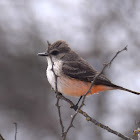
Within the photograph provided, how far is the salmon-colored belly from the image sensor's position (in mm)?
6195

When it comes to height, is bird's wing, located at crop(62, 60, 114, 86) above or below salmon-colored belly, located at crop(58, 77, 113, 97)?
above

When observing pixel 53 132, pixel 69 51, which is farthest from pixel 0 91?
pixel 69 51

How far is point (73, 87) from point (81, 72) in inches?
16.2

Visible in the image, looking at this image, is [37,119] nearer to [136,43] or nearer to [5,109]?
[5,109]

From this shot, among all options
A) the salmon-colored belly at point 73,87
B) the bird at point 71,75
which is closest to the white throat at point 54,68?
the bird at point 71,75

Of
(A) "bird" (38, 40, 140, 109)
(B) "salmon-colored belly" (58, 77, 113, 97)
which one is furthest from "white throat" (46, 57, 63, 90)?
(B) "salmon-colored belly" (58, 77, 113, 97)

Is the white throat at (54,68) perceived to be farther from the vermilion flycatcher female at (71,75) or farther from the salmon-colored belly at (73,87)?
the salmon-colored belly at (73,87)

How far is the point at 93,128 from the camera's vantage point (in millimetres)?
10922

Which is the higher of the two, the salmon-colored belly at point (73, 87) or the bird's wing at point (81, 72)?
the bird's wing at point (81, 72)

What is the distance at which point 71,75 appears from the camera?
6.43 m

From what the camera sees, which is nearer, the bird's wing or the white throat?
the white throat

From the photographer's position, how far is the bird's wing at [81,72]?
6414 mm

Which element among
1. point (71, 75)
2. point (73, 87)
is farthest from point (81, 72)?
point (73, 87)

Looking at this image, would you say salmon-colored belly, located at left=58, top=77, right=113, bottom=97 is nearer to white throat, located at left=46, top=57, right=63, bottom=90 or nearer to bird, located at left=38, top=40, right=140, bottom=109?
bird, located at left=38, top=40, right=140, bottom=109
